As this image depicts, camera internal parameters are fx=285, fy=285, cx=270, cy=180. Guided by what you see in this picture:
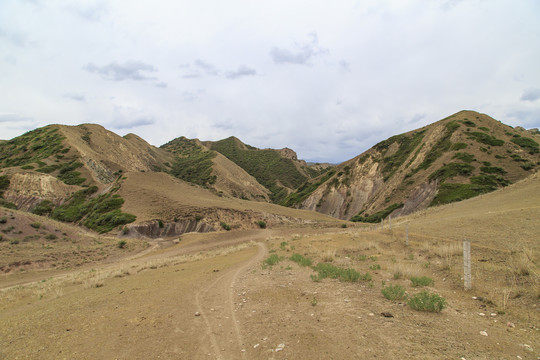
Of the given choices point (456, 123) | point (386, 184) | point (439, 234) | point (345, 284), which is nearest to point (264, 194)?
point (386, 184)

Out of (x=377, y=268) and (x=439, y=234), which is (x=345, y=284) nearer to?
(x=377, y=268)

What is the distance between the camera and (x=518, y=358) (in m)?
4.13

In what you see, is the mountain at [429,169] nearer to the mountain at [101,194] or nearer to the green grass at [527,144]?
the green grass at [527,144]

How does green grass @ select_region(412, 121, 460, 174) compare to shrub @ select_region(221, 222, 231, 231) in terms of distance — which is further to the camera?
green grass @ select_region(412, 121, 460, 174)

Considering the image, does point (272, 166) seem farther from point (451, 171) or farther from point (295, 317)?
point (295, 317)

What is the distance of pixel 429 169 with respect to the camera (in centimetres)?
5781

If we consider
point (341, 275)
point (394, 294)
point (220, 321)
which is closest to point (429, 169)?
point (341, 275)

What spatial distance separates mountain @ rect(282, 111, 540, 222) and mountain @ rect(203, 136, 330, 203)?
45617 millimetres

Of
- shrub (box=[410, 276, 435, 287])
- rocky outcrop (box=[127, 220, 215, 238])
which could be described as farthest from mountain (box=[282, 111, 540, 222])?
shrub (box=[410, 276, 435, 287])

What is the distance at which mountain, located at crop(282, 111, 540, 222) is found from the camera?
49844 mm

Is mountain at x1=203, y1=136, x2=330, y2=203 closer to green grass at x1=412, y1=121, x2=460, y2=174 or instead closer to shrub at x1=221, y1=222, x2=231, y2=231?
green grass at x1=412, y1=121, x2=460, y2=174

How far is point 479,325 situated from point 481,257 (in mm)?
6193

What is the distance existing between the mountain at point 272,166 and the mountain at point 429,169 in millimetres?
45617

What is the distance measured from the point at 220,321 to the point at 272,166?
494 ft
